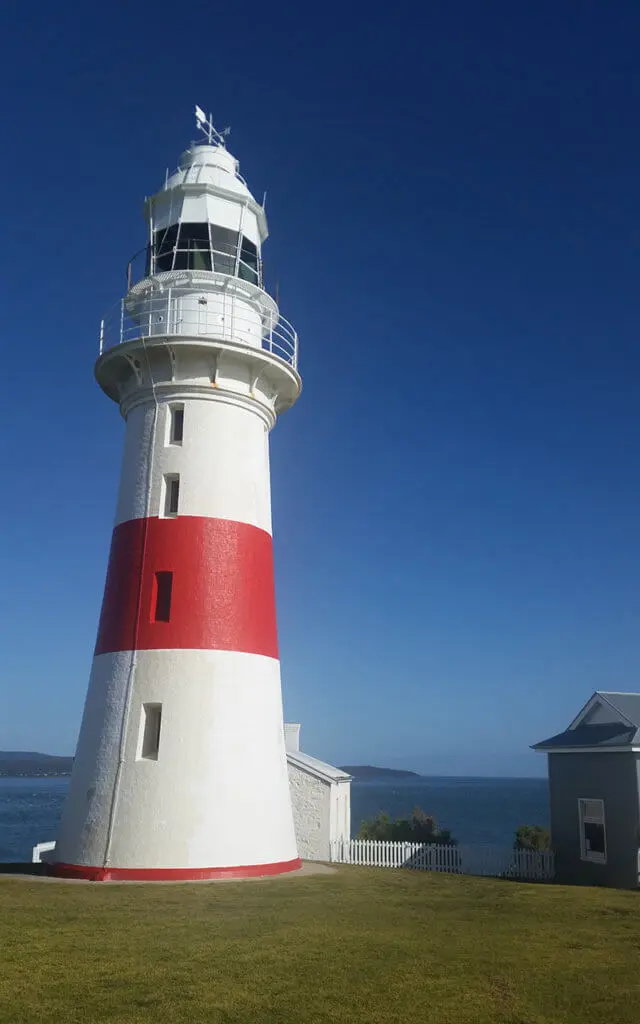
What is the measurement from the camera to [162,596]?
1762cm

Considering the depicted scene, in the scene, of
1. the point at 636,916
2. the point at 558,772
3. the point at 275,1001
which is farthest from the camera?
the point at 558,772

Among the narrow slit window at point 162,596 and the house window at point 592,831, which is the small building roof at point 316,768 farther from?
the narrow slit window at point 162,596

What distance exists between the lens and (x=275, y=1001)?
791 centimetres

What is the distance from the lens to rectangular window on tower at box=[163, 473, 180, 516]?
722 inches

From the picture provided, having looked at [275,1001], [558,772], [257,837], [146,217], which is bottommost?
[275,1001]

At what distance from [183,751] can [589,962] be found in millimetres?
8750

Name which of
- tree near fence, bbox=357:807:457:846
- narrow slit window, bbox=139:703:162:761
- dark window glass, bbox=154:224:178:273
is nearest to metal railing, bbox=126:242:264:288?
dark window glass, bbox=154:224:178:273

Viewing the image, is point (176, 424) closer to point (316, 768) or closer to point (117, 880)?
point (117, 880)

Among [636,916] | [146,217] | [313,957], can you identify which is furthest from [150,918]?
[146,217]

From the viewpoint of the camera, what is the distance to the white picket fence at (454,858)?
2169 cm

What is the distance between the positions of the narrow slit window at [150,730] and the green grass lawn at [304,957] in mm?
2591

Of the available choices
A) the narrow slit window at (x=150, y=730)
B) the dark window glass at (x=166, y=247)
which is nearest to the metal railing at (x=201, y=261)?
the dark window glass at (x=166, y=247)

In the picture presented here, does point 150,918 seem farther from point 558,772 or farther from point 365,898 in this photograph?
point 558,772

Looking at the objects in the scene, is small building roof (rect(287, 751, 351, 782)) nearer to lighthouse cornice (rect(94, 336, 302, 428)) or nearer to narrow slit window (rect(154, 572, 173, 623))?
narrow slit window (rect(154, 572, 173, 623))
